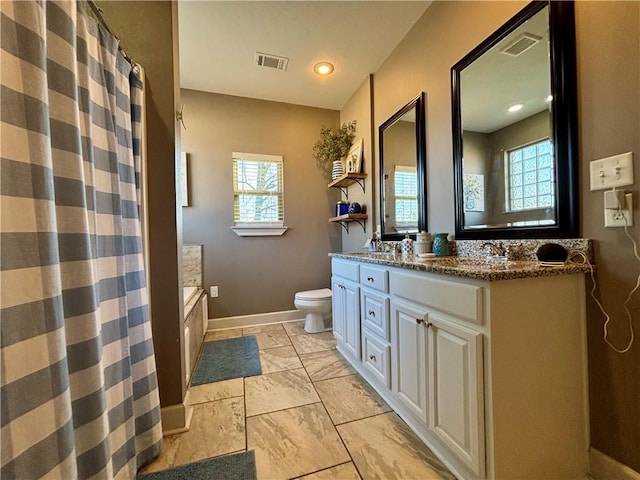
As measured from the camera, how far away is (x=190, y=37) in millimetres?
2092

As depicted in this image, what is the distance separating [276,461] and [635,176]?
1.77 m

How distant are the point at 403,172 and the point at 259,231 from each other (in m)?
1.69

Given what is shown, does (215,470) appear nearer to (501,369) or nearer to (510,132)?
(501,369)

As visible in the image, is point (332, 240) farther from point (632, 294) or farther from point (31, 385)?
point (31, 385)

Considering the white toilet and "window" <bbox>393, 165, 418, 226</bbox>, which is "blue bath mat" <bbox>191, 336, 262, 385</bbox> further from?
"window" <bbox>393, 165, 418, 226</bbox>

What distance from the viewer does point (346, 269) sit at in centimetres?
200

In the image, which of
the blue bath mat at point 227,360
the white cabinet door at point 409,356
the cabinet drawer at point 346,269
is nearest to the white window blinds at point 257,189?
the cabinet drawer at point 346,269

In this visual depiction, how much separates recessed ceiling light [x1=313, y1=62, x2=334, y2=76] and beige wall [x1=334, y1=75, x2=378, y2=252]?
0.39 meters

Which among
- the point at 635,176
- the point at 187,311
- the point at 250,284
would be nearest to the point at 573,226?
the point at 635,176

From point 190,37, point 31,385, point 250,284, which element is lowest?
point 250,284

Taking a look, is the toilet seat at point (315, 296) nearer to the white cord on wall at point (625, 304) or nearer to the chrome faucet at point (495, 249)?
the chrome faucet at point (495, 249)

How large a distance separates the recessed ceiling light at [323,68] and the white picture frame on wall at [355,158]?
28.2 inches

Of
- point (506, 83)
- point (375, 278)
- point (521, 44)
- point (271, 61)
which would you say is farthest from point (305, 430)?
point (271, 61)

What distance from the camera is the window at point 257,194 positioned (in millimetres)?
2965
